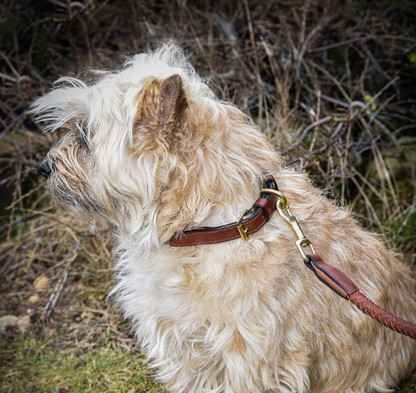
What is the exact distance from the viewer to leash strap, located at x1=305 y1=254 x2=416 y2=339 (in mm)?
1393

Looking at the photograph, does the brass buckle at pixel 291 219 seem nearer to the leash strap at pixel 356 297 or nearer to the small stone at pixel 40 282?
the leash strap at pixel 356 297

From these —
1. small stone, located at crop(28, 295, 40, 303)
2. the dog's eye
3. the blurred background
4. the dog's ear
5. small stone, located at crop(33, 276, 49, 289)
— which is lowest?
small stone, located at crop(28, 295, 40, 303)

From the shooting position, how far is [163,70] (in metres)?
1.95

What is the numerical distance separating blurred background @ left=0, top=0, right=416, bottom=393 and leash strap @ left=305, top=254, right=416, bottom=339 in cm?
114

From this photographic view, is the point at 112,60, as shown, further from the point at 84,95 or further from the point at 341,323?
the point at 341,323

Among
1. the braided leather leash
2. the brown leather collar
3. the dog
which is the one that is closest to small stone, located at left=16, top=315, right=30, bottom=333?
the dog

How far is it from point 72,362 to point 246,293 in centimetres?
196

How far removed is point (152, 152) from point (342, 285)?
0.98m

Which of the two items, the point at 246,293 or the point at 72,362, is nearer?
the point at 246,293

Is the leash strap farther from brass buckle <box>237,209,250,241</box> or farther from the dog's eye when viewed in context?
the dog's eye

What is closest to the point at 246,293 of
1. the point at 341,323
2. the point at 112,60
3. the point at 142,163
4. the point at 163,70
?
the point at 341,323

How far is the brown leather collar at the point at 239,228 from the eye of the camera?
5.63 ft

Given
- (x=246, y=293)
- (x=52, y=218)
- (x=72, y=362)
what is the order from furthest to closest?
(x=52, y=218) → (x=72, y=362) → (x=246, y=293)

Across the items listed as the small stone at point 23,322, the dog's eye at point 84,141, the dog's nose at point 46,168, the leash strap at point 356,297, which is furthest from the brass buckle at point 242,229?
the small stone at point 23,322
